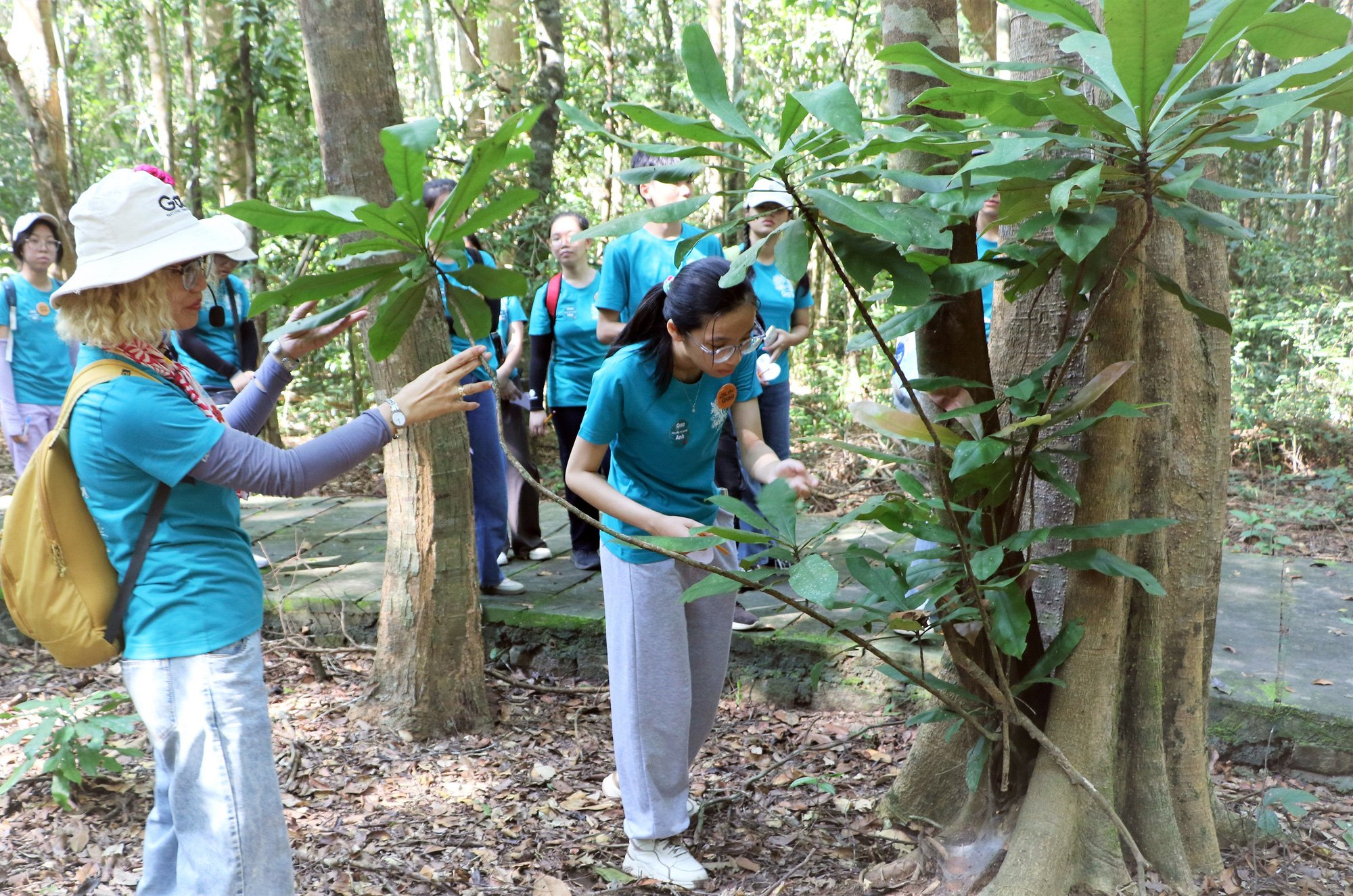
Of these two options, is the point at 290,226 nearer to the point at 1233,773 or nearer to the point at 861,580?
the point at 861,580

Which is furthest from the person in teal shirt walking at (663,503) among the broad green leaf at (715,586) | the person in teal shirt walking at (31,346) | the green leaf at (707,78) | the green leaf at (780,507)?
the person in teal shirt walking at (31,346)

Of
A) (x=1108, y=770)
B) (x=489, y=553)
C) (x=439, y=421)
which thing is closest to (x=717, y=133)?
(x=1108, y=770)

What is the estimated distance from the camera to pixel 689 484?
9.43 ft

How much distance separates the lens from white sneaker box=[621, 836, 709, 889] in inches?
112

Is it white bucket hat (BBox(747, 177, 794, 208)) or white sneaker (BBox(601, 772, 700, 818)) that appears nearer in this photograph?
white bucket hat (BBox(747, 177, 794, 208))

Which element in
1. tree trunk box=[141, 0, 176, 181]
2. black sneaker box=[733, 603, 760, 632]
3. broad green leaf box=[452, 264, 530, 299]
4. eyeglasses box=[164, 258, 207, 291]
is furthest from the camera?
tree trunk box=[141, 0, 176, 181]

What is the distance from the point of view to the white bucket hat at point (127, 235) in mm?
2008

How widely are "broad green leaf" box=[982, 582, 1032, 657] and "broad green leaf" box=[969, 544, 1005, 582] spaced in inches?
5.9

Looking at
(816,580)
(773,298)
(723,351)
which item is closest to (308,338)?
(723,351)

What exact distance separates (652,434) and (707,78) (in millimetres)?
1298

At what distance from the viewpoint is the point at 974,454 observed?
1902 millimetres

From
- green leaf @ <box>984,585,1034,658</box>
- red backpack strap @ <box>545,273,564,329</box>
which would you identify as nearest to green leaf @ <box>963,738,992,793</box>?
green leaf @ <box>984,585,1034,658</box>

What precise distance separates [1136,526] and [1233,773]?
5.68 ft

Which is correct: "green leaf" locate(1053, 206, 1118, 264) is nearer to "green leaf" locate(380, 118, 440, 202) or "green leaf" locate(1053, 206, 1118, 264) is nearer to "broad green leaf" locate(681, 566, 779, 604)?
"broad green leaf" locate(681, 566, 779, 604)
